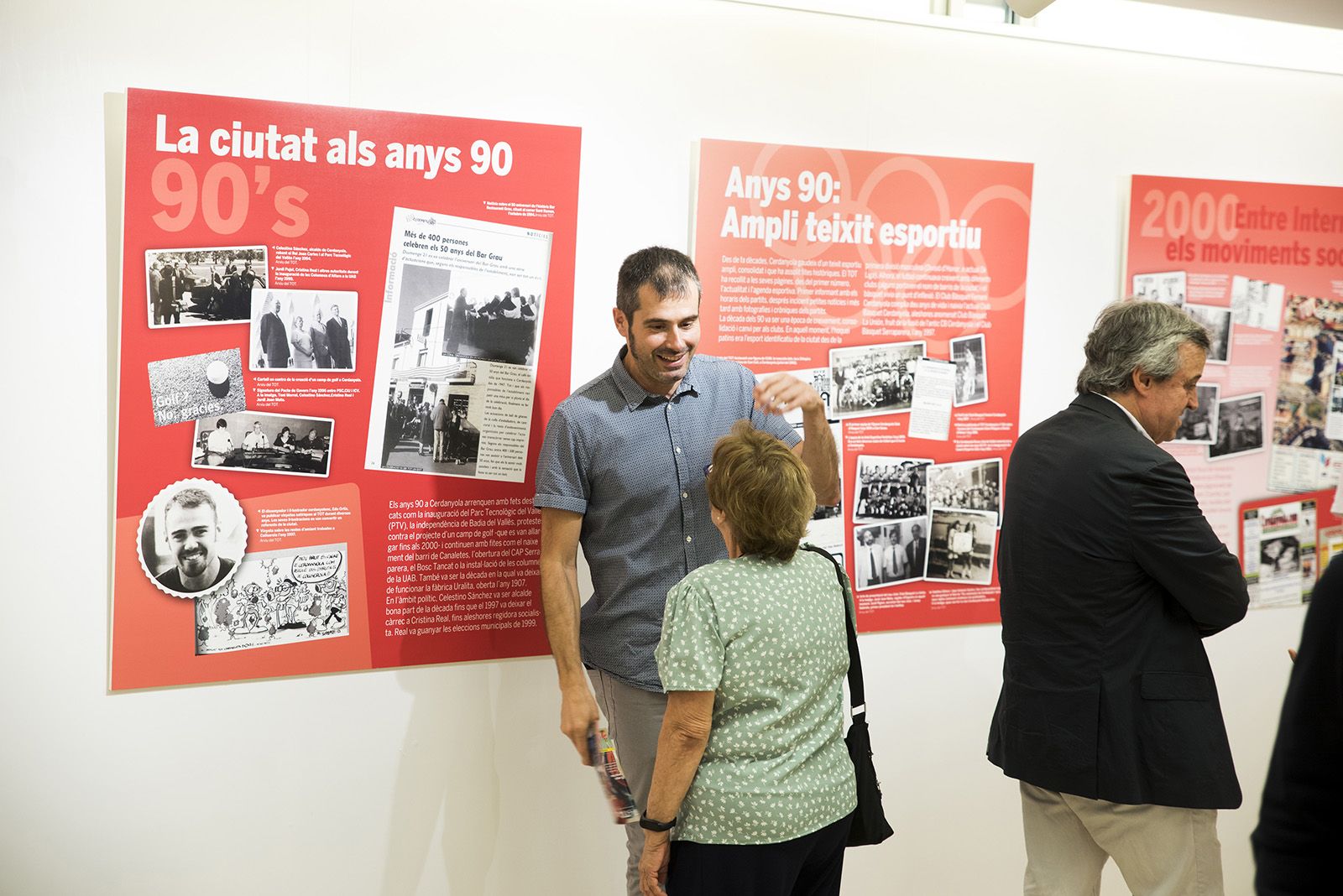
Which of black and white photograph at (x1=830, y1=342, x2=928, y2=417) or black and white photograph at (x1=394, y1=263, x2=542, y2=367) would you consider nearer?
black and white photograph at (x1=394, y1=263, x2=542, y2=367)

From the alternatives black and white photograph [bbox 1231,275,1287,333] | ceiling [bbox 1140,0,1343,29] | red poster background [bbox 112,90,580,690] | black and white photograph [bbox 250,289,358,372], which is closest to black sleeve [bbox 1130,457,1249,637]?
red poster background [bbox 112,90,580,690]

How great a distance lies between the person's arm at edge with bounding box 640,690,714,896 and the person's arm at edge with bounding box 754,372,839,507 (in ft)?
2.20

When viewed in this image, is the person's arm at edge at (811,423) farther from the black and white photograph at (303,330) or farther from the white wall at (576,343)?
the black and white photograph at (303,330)

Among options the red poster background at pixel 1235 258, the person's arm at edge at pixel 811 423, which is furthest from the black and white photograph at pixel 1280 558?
the person's arm at edge at pixel 811 423

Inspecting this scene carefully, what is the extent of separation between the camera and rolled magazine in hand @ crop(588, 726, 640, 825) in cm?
224

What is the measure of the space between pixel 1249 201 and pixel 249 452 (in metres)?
3.13

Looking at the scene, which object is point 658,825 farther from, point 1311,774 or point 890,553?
point 890,553

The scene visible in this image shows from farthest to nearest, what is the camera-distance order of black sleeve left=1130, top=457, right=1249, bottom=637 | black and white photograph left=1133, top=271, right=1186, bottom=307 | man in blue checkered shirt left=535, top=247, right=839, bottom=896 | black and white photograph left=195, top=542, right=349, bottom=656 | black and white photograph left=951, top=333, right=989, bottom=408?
black and white photograph left=1133, top=271, right=1186, bottom=307 < black and white photograph left=951, top=333, right=989, bottom=408 < black and white photograph left=195, top=542, right=349, bottom=656 < man in blue checkered shirt left=535, top=247, right=839, bottom=896 < black sleeve left=1130, top=457, right=1249, bottom=637

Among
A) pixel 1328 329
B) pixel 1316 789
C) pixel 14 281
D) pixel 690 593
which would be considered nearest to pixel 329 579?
pixel 14 281

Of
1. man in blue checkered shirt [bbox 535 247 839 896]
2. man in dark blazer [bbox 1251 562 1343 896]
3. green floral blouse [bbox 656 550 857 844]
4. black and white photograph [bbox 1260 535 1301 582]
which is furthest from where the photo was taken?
black and white photograph [bbox 1260 535 1301 582]

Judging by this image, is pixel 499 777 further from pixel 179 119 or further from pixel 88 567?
pixel 179 119

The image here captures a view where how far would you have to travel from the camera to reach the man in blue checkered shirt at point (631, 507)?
2.42 meters

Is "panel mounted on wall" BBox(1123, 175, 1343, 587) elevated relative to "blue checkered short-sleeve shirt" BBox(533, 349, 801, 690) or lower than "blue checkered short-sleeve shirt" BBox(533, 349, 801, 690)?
elevated

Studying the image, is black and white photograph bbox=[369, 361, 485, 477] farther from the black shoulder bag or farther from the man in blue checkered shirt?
the black shoulder bag
